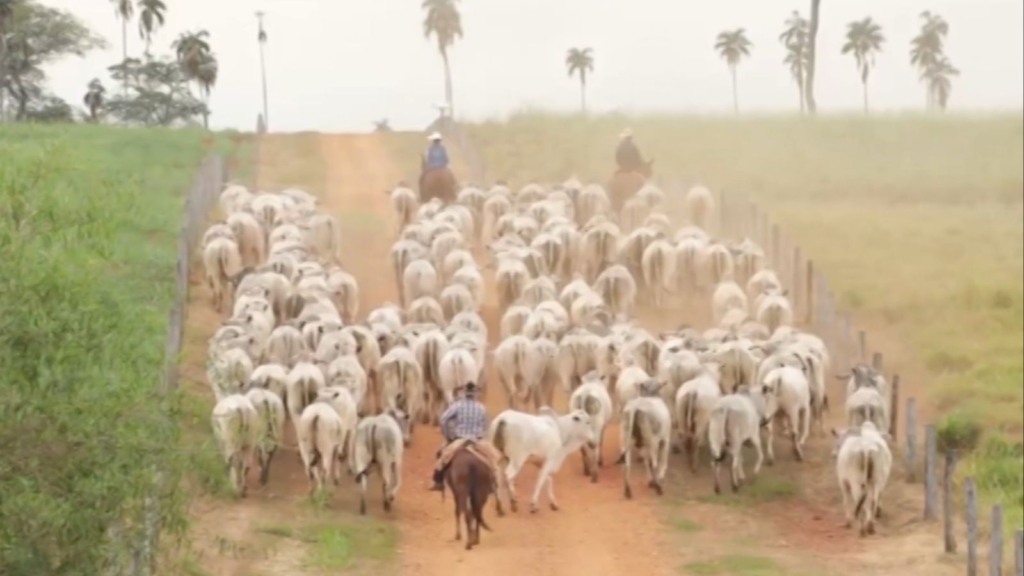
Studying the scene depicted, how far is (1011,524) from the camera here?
19.7 metres

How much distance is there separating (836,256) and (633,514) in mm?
16865

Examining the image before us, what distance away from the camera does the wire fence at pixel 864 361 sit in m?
16.5

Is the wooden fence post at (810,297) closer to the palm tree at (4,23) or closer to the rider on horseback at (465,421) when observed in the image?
the rider on horseback at (465,421)

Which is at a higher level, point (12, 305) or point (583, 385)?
point (12, 305)

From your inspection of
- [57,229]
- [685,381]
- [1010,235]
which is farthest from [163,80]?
[57,229]

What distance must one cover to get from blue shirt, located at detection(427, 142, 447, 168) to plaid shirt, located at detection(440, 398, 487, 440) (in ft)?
51.7

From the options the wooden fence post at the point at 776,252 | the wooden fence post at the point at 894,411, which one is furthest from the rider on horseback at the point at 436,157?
the wooden fence post at the point at 894,411

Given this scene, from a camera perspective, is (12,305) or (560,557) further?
(560,557)

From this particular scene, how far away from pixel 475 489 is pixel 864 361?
9127mm

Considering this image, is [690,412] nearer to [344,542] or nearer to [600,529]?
[600,529]

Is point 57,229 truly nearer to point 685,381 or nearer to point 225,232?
point 685,381

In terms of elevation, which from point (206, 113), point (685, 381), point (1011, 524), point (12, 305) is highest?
point (206, 113)

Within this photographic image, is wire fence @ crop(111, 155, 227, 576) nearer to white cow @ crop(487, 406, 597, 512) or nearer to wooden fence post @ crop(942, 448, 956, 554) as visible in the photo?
white cow @ crop(487, 406, 597, 512)

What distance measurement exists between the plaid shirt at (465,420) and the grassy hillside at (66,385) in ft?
17.1
